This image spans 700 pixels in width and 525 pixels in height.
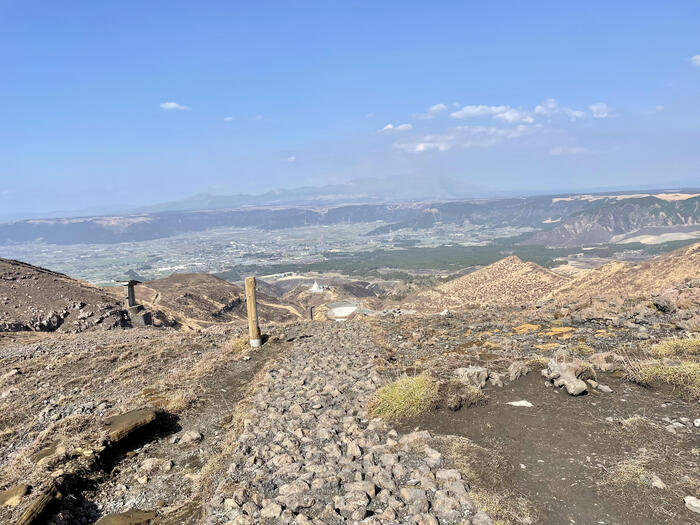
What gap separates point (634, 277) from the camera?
31.1 m

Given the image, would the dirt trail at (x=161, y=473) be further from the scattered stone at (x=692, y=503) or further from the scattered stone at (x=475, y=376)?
the scattered stone at (x=692, y=503)

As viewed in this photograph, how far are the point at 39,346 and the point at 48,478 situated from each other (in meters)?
12.9

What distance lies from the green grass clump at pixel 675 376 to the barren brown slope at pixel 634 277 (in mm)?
17272

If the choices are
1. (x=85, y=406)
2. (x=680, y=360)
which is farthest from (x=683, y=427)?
(x=85, y=406)

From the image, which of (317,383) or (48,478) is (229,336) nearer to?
(317,383)

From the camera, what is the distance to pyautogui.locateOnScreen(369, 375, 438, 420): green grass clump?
7695mm

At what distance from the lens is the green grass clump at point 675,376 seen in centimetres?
730

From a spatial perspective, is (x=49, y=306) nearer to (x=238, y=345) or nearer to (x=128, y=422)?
(x=238, y=345)

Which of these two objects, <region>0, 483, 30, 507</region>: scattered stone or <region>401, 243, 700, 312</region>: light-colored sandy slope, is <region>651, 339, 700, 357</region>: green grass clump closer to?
<region>0, 483, 30, 507</region>: scattered stone

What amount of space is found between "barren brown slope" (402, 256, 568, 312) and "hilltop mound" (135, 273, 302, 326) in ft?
52.0

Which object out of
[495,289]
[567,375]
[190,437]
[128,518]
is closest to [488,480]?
[567,375]

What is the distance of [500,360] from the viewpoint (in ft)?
33.6

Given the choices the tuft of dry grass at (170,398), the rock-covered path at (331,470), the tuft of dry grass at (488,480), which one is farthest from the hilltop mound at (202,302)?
the tuft of dry grass at (488,480)

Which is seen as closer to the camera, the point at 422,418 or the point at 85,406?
the point at 422,418
